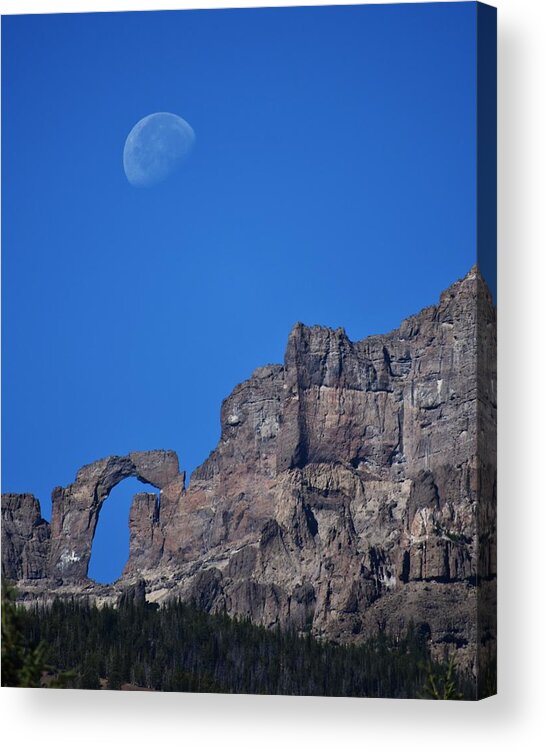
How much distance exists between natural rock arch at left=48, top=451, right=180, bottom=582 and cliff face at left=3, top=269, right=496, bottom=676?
0.13 feet

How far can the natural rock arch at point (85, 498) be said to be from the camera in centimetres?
3678

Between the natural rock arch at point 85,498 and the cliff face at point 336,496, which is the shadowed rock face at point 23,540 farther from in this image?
the natural rock arch at point 85,498

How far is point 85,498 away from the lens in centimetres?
3747

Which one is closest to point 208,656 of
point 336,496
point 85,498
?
point 336,496

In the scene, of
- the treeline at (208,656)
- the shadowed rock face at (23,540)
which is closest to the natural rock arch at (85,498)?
the shadowed rock face at (23,540)

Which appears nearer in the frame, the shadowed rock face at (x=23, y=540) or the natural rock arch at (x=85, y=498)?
the shadowed rock face at (x=23, y=540)

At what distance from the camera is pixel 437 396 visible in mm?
35375

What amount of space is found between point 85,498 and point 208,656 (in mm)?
3777

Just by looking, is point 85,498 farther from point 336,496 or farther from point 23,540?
point 336,496

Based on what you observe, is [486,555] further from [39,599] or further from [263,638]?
[39,599]

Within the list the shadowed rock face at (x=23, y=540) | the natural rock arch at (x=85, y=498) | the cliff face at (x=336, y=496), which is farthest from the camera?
the natural rock arch at (x=85, y=498)

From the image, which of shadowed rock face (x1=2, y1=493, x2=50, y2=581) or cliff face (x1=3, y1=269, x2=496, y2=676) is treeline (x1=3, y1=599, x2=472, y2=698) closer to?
cliff face (x1=3, y1=269, x2=496, y2=676)

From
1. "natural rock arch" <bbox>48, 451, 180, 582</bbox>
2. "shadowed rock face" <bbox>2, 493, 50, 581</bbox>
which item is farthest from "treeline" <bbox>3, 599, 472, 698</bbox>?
"natural rock arch" <bbox>48, 451, 180, 582</bbox>

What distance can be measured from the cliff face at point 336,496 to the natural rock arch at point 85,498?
4 centimetres
